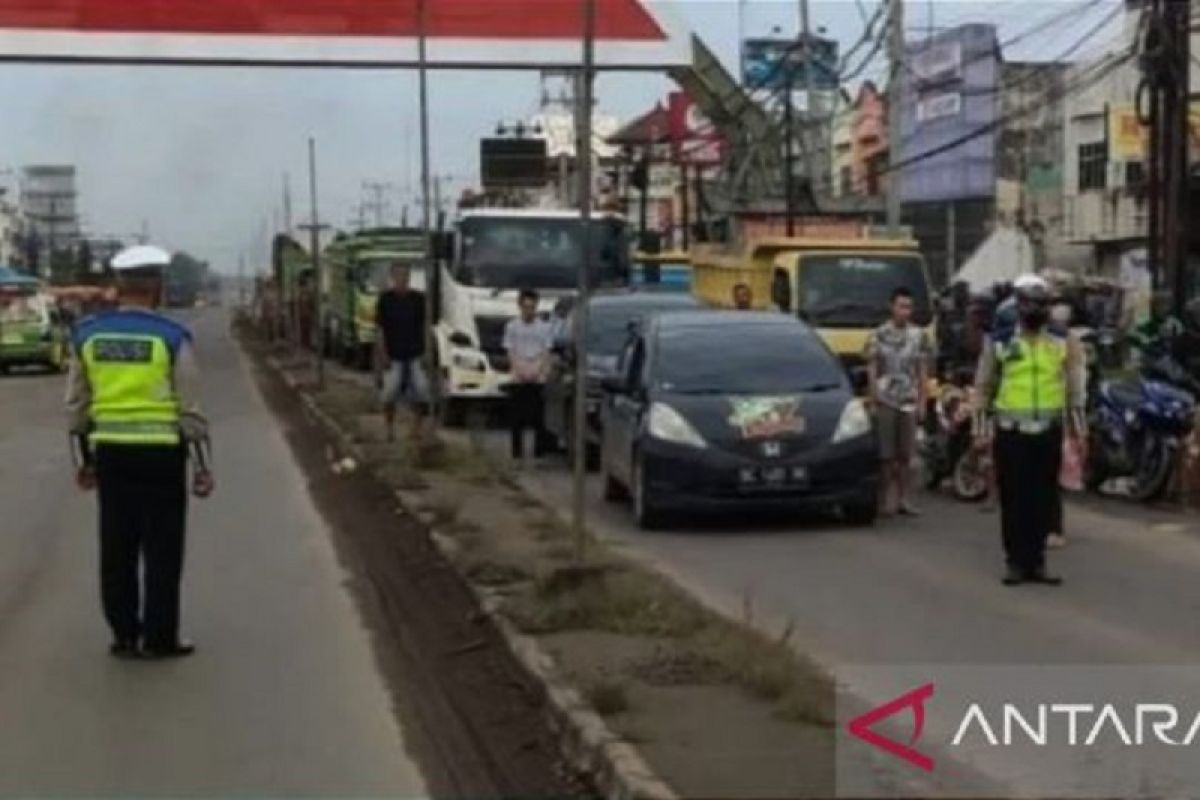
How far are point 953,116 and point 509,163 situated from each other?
70.8ft

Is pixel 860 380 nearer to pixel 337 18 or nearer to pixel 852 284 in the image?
pixel 852 284

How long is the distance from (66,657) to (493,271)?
18724 millimetres

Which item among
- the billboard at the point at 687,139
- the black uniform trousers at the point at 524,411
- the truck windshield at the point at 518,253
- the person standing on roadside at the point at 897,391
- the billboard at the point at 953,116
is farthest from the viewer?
the billboard at the point at 953,116

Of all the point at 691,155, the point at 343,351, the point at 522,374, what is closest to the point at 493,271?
the point at 522,374

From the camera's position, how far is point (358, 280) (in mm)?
51656

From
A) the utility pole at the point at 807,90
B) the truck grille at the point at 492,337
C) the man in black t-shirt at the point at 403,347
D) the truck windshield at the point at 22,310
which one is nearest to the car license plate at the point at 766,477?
the man in black t-shirt at the point at 403,347

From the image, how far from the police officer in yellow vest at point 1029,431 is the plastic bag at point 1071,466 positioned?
333mm

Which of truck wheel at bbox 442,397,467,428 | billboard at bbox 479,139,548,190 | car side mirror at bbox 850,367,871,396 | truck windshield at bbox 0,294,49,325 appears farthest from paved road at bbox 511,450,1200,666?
truck windshield at bbox 0,294,49,325

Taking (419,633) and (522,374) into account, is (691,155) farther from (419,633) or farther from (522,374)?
(419,633)

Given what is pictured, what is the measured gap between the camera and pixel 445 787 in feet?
26.2

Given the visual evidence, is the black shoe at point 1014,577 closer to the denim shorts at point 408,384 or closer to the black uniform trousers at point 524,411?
the black uniform trousers at point 524,411

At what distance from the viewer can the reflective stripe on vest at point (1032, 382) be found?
12867 mm

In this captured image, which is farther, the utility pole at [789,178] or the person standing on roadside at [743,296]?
the utility pole at [789,178]

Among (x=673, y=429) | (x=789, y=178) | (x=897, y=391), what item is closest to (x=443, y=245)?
(x=789, y=178)
